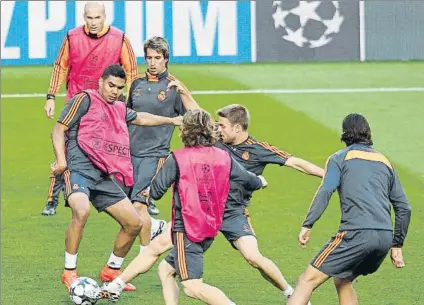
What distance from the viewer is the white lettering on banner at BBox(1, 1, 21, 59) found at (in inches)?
1012

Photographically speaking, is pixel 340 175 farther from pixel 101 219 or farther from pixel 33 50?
pixel 33 50

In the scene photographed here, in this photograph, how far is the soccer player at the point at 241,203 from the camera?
10.6 m

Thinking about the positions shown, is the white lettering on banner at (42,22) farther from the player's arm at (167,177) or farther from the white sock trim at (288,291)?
the player's arm at (167,177)

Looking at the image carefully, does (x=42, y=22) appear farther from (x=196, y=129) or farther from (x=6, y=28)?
(x=196, y=129)

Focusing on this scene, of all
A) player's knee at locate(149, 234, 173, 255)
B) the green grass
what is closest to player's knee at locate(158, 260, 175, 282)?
player's knee at locate(149, 234, 173, 255)

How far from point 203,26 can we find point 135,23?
1.35 metres

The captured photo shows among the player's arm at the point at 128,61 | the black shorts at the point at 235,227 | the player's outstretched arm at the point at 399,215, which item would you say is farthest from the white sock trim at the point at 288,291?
the player's arm at the point at 128,61

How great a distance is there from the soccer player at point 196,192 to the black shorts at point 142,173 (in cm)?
301

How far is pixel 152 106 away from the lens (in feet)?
43.6

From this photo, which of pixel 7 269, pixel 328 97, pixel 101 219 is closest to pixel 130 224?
pixel 7 269

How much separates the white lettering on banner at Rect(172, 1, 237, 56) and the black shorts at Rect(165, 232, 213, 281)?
16217 millimetres

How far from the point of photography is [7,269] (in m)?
12.4

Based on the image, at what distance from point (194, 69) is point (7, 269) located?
13526 millimetres

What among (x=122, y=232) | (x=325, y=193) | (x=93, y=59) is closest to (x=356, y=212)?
(x=325, y=193)
